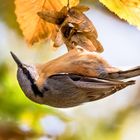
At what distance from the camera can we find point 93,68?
0.71 meters

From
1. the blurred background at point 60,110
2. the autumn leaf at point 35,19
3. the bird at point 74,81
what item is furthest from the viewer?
the blurred background at point 60,110

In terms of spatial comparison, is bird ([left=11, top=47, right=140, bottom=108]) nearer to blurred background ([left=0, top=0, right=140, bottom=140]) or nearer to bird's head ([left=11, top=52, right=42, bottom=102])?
bird's head ([left=11, top=52, right=42, bottom=102])

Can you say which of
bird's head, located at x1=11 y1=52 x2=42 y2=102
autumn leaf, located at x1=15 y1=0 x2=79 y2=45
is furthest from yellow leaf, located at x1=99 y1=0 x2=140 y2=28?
bird's head, located at x1=11 y1=52 x2=42 y2=102

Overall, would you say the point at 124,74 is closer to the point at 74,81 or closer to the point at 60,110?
the point at 74,81

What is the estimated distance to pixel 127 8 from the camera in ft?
2.96

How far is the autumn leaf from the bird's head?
0.28ft

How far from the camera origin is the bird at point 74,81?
677mm

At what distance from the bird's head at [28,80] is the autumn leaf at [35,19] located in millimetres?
→ 84

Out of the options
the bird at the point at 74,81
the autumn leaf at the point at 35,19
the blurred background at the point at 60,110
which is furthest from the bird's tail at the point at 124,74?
the blurred background at the point at 60,110

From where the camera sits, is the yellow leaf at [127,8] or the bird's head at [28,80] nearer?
the bird's head at [28,80]

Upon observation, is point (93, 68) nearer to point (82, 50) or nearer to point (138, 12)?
point (82, 50)

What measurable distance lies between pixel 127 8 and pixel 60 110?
81cm

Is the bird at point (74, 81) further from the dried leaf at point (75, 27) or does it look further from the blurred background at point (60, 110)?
the blurred background at point (60, 110)

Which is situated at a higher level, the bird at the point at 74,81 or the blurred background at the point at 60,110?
the bird at the point at 74,81
